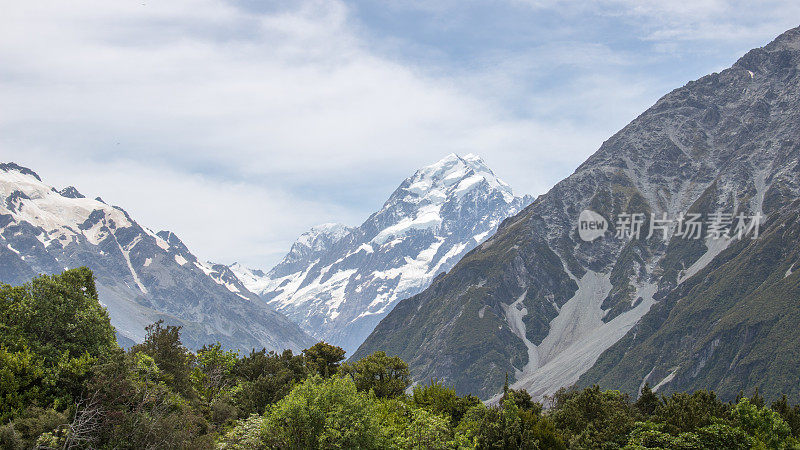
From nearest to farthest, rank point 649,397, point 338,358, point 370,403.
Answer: point 370,403, point 649,397, point 338,358

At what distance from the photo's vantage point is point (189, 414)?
53.1 metres

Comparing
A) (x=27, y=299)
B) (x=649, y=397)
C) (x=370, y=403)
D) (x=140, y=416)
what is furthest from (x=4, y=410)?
(x=649, y=397)

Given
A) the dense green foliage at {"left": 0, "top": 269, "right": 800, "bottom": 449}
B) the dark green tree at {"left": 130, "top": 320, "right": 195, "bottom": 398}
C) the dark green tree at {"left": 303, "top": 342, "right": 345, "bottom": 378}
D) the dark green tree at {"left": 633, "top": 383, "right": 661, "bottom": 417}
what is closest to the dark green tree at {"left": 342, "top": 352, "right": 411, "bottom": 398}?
the dark green tree at {"left": 303, "top": 342, "right": 345, "bottom": 378}

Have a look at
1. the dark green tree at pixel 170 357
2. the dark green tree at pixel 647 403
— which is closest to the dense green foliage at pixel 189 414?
the dark green tree at pixel 170 357

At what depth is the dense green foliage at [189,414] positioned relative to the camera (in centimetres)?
4522

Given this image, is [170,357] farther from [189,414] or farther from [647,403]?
A: [647,403]

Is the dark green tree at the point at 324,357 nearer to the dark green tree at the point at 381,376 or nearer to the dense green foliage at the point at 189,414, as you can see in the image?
the dark green tree at the point at 381,376

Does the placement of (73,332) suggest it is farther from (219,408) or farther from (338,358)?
(338,358)

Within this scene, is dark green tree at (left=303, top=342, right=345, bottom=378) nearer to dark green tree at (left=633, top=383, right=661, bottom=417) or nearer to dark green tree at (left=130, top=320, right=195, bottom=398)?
dark green tree at (left=130, top=320, right=195, bottom=398)

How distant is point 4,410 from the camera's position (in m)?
44.8

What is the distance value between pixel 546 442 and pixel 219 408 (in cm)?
3650

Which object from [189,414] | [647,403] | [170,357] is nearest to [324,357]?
[170,357]

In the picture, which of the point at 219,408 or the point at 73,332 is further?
the point at 219,408

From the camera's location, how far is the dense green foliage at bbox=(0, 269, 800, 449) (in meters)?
45.2
